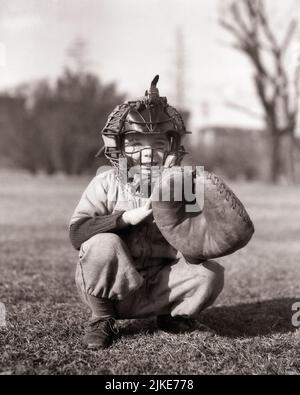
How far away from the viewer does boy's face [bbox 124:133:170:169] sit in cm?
297

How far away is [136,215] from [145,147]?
1.24 ft

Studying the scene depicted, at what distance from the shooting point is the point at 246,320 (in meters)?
3.52

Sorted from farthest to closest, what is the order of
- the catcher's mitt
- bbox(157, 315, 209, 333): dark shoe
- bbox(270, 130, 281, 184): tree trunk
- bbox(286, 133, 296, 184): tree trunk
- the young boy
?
bbox(270, 130, 281, 184): tree trunk, bbox(286, 133, 296, 184): tree trunk, bbox(157, 315, 209, 333): dark shoe, the young boy, the catcher's mitt

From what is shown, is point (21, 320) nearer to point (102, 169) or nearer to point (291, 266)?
point (102, 169)

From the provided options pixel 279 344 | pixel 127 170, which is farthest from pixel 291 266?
pixel 127 170

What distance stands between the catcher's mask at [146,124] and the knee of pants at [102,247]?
0.42 meters

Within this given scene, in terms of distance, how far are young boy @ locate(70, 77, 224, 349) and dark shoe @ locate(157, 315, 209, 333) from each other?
0.10 ft

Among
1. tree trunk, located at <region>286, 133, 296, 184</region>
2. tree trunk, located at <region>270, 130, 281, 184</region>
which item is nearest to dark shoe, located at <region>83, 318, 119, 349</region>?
tree trunk, located at <region>286, 133, 296, 184</region>

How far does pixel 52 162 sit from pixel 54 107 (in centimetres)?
249

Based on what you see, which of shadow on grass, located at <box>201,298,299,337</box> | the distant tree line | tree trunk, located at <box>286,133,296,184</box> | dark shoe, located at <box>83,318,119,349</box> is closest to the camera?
dark shoe, located at <box>83,318,119,349</box>

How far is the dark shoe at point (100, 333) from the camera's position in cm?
275

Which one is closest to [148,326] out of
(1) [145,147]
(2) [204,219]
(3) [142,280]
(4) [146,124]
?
(3) [142,280]

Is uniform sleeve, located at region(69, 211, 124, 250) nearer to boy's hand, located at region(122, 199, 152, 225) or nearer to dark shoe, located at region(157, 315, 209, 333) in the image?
boy's hand, located at region(122, 199, 152, 225)

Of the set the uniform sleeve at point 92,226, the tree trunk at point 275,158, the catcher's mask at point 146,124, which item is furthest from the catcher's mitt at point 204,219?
the tree trunk at point 275,158
